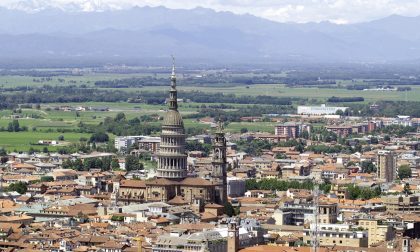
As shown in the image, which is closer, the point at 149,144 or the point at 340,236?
the point at 340,236

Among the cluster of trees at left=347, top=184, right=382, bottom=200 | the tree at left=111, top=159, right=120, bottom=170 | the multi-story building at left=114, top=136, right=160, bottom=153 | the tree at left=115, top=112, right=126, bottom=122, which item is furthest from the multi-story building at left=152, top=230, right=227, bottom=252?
the tree at left=115, top=112, right=126, bottom=122

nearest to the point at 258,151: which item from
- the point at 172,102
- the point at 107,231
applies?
the point at 172,102

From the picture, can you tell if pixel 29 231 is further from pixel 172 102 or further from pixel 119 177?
pixel 119 177

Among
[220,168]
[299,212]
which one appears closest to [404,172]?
[220,168]

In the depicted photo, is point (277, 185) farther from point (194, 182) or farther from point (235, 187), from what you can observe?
point (194, 182)

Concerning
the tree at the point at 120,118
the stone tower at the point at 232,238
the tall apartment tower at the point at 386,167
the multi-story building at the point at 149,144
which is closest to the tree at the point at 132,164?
the multi-story building at the point at 149,144

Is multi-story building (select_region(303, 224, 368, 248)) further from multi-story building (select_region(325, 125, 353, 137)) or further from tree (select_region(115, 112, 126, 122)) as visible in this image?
tree (select_region(115, 112, 126, 122))
